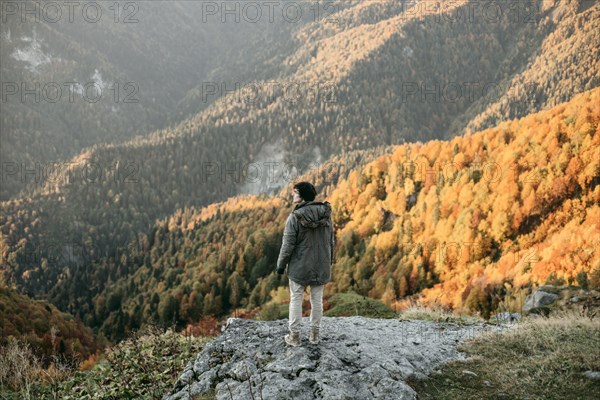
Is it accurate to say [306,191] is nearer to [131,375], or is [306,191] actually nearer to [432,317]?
[131,375]

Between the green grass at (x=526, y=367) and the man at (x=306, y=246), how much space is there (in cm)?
235

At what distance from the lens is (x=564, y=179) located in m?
40.4

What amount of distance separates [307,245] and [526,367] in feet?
14.2

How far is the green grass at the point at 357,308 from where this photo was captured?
48.9 ft

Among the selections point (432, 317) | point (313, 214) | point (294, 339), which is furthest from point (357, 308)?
point (313, 214)

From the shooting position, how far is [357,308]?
51.6 ft

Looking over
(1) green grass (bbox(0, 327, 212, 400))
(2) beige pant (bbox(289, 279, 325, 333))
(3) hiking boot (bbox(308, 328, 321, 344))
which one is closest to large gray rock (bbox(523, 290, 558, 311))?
(3) hiking boot (bbox(308, 328, 321, 344))

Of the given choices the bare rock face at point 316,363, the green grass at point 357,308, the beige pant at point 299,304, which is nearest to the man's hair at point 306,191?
the beige pant at point 299,304

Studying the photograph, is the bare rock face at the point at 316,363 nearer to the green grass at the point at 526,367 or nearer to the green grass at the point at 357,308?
the green grass at the point at 526,367

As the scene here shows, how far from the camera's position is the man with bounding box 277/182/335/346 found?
7.89m

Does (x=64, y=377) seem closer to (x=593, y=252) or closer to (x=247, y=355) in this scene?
(x=247, y=355)

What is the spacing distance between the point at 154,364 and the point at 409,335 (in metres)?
5.81

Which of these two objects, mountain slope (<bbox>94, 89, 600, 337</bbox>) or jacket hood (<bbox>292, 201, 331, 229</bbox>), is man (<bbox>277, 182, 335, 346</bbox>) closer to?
jacket hood (<bbox>292, 201, 331, 229</bbox>)

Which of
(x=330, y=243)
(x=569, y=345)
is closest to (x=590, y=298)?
(x=569, y=345)
